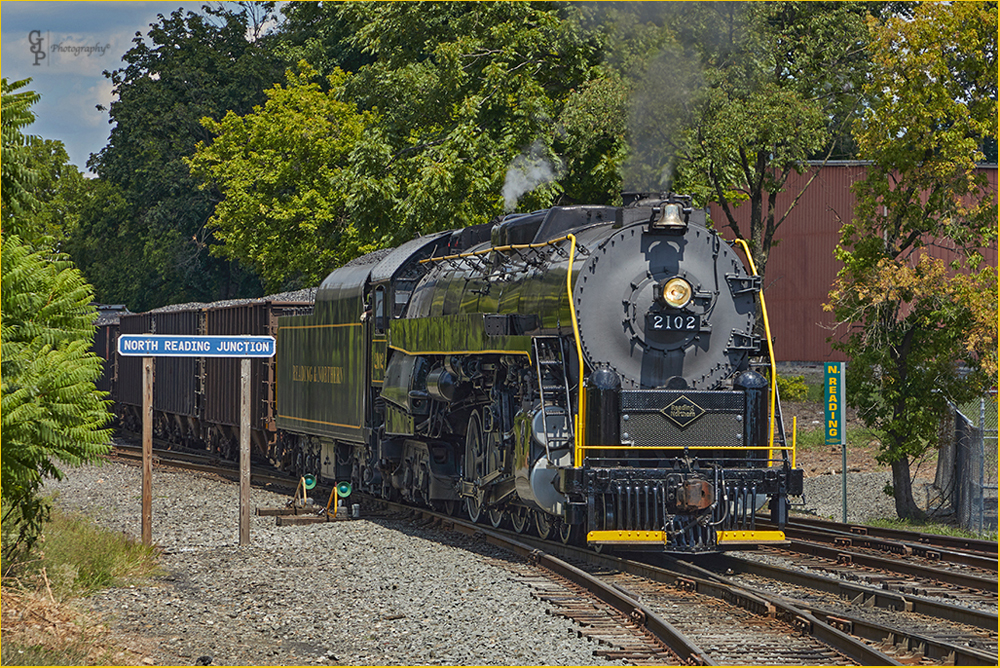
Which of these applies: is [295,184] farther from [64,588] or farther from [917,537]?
[64,588]

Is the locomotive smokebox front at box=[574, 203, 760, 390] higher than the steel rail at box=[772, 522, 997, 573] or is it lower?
higher

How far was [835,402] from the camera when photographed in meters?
18.5

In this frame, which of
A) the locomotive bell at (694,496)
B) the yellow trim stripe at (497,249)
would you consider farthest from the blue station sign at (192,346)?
the locomotive bell at (694,496)

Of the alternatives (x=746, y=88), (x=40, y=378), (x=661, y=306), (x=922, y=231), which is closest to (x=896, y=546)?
(x=661, y=306)

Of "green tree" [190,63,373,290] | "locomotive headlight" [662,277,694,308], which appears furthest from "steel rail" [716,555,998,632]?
"green tree" [190,63,373,290]

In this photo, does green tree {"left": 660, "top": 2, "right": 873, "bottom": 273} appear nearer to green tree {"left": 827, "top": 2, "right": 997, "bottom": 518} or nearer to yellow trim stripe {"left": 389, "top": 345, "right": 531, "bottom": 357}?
green tree {"left": 827, "top": 2, "right": 997, "bottom": 518}

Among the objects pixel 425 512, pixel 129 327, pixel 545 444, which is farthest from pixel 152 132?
pixel 545 444

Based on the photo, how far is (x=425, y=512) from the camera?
16141 mm

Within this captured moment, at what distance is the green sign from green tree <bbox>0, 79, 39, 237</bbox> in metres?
12.7

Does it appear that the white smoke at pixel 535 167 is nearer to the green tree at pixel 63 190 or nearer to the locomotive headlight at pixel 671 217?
the locomotive headlight at pixel 671 217

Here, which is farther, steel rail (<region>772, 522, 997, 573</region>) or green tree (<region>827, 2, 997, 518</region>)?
green tree (<region>827, 2, 997, 518</region>)

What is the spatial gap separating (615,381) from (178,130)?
44.5 m

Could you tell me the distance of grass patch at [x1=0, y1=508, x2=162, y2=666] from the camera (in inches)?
307

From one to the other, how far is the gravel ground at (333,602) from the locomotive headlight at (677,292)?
326cm
